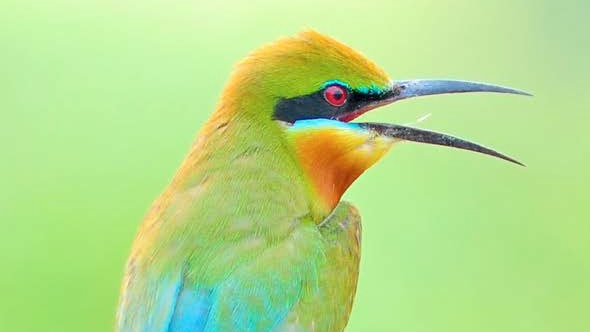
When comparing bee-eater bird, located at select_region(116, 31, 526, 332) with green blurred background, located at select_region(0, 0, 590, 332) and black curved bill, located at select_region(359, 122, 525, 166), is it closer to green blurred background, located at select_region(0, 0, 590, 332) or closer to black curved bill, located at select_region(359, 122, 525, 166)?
black curved bill, located at select_region(359, 122, 525, 166)

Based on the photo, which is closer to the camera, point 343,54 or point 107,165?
point 343,54

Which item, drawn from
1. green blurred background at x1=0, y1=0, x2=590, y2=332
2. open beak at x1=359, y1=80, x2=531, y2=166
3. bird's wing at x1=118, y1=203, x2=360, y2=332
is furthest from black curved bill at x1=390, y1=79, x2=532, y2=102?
green blurred background at x1=0, y1=0, x2=590, y2=332

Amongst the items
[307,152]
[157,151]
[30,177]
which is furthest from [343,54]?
[30,177]

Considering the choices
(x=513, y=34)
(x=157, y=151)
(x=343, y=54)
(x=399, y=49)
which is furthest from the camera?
(x=513, y=34)

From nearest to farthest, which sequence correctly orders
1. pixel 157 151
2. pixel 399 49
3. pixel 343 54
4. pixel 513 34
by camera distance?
pixel 343 54, pixel 157 151, pixel 399 49, pixel 513 34

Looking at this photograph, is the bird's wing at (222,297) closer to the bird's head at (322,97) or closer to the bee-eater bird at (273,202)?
the bee-eater bird at (273,202)

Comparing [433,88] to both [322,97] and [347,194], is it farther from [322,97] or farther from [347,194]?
[347,194]

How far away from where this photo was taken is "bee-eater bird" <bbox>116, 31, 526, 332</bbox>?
134 centimetres

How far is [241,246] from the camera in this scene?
137cm

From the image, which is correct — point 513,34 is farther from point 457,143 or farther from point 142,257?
point 142,257

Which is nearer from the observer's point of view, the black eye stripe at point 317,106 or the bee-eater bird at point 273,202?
the bee-eater bird at point 273,202

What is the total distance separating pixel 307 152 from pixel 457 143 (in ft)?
0.64

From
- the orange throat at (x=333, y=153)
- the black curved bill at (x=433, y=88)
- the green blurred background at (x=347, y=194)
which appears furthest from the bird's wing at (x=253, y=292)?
the green blurred background at (x=347, y=194)

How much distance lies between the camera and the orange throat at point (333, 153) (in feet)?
4.88
